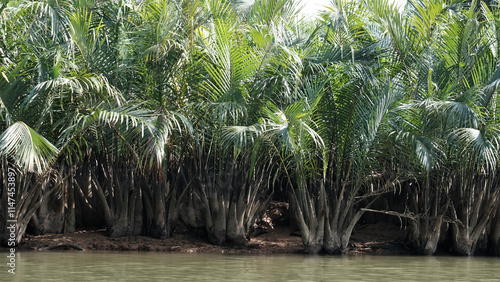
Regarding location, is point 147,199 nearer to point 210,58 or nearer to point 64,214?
point 64,214

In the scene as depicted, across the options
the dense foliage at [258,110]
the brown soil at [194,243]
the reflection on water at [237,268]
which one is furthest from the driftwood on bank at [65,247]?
the dense foliage at [258,110]

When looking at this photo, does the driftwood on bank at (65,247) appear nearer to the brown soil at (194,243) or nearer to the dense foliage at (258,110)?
the brown soil at (194,243)

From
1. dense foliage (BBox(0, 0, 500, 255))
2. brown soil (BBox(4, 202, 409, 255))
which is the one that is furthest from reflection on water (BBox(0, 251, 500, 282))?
dense foliage (BBox(0, 0, 500, 255))

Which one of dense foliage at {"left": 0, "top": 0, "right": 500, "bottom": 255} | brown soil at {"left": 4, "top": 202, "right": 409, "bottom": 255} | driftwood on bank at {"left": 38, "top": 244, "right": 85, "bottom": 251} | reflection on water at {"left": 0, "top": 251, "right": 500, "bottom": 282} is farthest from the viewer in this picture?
brown soil at {"left": 4, "top": 202, "right": 409, "bottom": 255}

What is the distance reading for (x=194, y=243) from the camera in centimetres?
1089

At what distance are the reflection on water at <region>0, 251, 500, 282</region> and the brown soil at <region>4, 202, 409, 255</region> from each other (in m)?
0.70

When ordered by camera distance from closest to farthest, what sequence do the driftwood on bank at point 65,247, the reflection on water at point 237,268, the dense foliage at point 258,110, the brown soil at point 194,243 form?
the reflection on water at point 237,268, the dense foliage at point 258,110, the driftwood on bank at point 65,247, the brown soil at point 194,243

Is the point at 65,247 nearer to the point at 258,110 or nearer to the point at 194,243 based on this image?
the point at 194,243

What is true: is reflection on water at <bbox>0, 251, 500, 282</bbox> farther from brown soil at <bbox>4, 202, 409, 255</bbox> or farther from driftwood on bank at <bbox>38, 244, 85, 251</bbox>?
brown soil at <bbox>4, 202, 409, 255</bbox>

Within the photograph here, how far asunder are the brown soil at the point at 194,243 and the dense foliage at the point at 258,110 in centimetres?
26

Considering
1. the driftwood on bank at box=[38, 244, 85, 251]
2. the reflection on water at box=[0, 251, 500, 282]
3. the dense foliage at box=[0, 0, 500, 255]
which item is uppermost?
the dense foliage at box=[0, 0, 500, 255]

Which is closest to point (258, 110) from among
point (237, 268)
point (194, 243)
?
point (194, 243)

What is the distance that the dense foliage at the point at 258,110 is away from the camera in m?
9.28

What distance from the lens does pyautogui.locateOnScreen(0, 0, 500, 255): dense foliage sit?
9.28 meters
